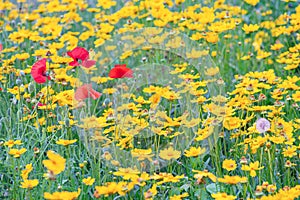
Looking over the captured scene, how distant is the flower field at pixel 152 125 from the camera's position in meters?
2.32

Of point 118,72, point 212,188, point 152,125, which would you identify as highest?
point 118,72

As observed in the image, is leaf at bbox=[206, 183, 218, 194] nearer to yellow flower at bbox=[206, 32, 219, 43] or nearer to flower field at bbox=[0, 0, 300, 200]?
flower field at bbox=[0, 0, 300, 200]

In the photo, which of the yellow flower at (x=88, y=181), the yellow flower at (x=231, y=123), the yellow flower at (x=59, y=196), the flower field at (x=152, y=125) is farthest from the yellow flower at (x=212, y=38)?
the yellow flower at (x=59, y=196)

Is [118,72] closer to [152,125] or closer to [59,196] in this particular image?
[152,125]

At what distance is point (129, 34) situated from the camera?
3.84 m

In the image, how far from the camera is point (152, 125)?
263cm

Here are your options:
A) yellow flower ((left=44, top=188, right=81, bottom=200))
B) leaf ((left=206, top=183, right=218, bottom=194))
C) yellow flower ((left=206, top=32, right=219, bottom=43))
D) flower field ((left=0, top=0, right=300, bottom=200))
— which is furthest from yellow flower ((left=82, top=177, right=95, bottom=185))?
yellow flower ((left=206, top=32, right=219, bottom=43))

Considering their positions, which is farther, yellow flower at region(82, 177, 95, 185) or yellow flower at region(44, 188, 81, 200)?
yellow flower at region(82, 177, 95, 185)

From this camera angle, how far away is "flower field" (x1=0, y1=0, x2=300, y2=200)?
232cm

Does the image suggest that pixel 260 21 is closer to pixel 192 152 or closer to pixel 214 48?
pixel 214 48

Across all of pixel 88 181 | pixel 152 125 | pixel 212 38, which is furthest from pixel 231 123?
pixel 212 38

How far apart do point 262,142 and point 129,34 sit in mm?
1704

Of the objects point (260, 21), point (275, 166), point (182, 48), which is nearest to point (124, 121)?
point (275, 166)

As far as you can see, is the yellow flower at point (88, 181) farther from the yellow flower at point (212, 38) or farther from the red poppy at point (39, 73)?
the yellow flower at point (212, 38)
